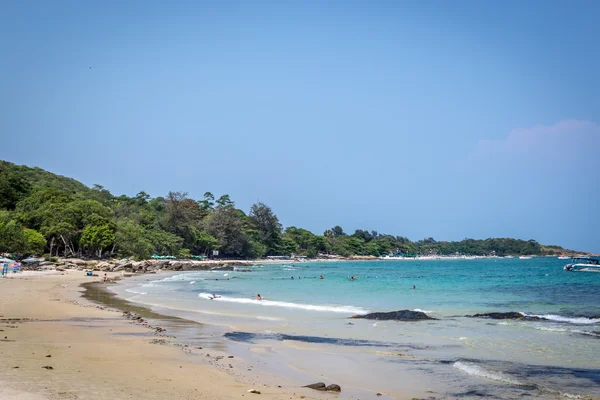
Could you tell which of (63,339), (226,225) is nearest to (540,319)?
(63,339)

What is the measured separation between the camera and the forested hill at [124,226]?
6241 cm

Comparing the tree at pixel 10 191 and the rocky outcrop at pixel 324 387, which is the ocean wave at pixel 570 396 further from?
the tree at pixel 10 191

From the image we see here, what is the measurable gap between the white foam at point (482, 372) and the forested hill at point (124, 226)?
4822 centimetres

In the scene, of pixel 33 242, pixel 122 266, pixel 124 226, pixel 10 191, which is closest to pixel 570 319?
pixel 122 266

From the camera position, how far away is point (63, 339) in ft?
42.9

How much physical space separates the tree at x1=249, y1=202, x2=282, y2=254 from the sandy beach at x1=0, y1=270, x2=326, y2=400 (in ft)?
374

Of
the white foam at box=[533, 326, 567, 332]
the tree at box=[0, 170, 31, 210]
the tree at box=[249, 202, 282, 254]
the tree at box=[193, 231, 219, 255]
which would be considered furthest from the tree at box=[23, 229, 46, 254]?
the tree at box=[249, 202, 282, 254]

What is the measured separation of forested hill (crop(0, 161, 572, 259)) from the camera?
205ft

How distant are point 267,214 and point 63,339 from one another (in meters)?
119

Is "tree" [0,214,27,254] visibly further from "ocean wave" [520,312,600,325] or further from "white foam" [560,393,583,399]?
"white foam" [560,393,583,399]

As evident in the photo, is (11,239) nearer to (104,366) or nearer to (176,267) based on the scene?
(176,267)

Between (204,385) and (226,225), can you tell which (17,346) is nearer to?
(204,385)

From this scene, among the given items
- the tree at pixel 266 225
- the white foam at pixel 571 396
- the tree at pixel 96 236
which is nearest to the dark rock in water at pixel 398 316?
the white foam at pixel 571 396

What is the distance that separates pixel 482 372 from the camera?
11266mm
